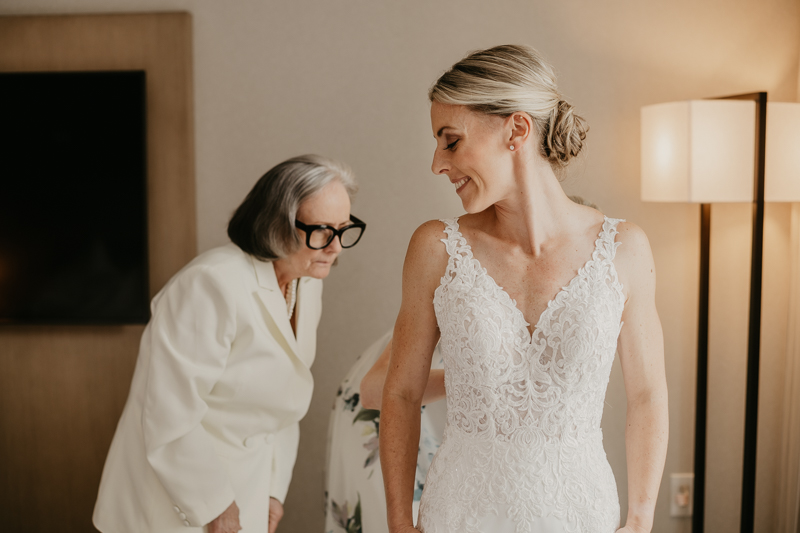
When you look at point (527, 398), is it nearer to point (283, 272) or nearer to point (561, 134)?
point (561, 134)

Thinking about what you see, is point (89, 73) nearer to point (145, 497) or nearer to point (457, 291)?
point (145, 497)

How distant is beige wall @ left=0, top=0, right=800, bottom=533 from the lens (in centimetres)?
220

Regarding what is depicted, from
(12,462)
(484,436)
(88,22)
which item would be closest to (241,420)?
(484,436)

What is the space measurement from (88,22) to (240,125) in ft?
2.33

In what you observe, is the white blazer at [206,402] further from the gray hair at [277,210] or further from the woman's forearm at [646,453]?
the woman's forearm at [646,453]

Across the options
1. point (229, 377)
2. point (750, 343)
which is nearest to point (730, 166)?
point (750, 343)

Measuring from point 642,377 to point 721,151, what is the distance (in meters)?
1.14

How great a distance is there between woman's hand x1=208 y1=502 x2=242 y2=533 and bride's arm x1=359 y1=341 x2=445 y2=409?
53 centimetres

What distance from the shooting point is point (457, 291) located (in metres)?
1.02

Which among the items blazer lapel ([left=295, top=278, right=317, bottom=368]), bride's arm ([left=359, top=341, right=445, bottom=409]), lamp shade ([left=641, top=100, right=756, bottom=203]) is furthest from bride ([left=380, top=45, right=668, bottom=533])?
lamp shade ([left=641, top=100, right=756, bottom=203])

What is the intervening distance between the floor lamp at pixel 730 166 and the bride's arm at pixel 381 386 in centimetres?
114

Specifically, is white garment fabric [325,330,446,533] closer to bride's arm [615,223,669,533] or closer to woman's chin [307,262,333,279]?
woman's chin [307,262,333,279]

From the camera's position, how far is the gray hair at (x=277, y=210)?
1.65m

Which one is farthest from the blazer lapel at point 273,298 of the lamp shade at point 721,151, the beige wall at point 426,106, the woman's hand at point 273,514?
the lamp shade at point 721,151
